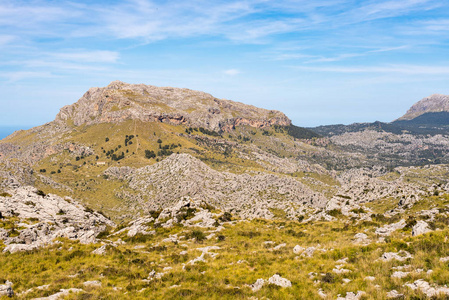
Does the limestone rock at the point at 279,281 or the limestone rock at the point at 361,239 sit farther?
the limestone rock at the point at 361,239

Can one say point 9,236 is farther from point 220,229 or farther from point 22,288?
point 220,229

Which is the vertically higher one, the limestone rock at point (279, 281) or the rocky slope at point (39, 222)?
the limestone rock at point (279, 281)

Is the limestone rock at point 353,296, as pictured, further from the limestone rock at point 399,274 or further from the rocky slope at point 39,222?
the rocky slope at point 39,222

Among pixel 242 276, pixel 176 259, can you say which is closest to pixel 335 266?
pixel 242 276

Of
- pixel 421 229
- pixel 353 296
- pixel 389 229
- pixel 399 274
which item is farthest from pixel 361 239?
pixel 353 296

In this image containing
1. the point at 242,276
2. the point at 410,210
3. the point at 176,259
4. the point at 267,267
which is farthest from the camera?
the point at 410,210

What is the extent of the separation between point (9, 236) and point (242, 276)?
37.6m

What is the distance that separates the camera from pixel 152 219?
2275 inches

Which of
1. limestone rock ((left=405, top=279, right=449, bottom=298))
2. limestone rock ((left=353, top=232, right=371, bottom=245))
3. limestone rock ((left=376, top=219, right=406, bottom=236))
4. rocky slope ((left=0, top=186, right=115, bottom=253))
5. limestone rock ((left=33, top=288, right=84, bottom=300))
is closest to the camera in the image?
limestone rock ((left=405, top=279, right=449, bottom=298))

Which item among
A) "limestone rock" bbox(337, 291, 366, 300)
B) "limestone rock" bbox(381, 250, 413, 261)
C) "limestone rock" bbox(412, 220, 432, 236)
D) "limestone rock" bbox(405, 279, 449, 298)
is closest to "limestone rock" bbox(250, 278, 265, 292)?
"limestone rock" bbox(337, 291, 366, 300)

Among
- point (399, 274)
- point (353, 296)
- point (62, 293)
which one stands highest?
point (399, 274)

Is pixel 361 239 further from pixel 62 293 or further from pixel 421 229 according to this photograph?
pixel 62 293

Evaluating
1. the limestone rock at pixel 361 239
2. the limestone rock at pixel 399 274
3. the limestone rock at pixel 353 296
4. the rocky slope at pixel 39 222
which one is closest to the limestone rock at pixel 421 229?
the limestone rock at pixel 361 239

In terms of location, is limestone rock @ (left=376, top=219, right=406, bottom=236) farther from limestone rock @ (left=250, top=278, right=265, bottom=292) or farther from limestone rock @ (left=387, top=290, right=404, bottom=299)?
limestone rock @ (left=250, top=278, right=265, bottom=292)
